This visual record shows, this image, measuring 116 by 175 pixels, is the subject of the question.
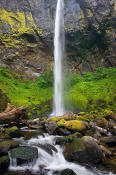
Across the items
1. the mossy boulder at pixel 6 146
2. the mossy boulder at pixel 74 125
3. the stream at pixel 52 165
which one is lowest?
the stream at pixel 52 165

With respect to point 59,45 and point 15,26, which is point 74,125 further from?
point 15,26

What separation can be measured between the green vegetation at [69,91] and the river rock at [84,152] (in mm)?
6875

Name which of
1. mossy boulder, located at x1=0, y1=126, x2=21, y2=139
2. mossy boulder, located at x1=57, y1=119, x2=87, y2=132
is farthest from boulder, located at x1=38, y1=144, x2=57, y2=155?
mossy boulder, located at x1=57, y1=119, x2=87, y2=132

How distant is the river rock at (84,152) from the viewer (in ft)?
18.0

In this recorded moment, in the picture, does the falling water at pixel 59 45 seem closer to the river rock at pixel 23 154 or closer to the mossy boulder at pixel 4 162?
the river rock at pixel 23 154

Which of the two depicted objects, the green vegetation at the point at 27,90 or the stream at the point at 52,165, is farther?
the green vegetation at the point at 27,90

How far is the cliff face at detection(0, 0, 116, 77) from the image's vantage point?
22703 mm

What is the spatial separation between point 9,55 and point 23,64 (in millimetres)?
2454

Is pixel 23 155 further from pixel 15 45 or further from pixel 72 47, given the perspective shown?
pixel 72 47

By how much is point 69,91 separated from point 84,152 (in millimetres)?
13556

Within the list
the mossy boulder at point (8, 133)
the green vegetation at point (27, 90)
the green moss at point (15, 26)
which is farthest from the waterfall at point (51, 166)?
the green moss at point (15, 26)

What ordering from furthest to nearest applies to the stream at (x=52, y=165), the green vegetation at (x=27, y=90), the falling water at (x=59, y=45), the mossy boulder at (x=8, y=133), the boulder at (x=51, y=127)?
the falling water at (x=59, y=45), the green vegetation at (x=27, y=90), the boulder at (x=51, y=127), the mossy boulder at (x=8, y=133), the stream at (x=52, y=165)

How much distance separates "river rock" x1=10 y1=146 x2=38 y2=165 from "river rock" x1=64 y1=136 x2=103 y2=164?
1.36 meters

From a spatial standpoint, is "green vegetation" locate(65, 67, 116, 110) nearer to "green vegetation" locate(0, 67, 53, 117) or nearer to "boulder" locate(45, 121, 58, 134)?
"green vegetation" locate(0, 67, 53, 117)
